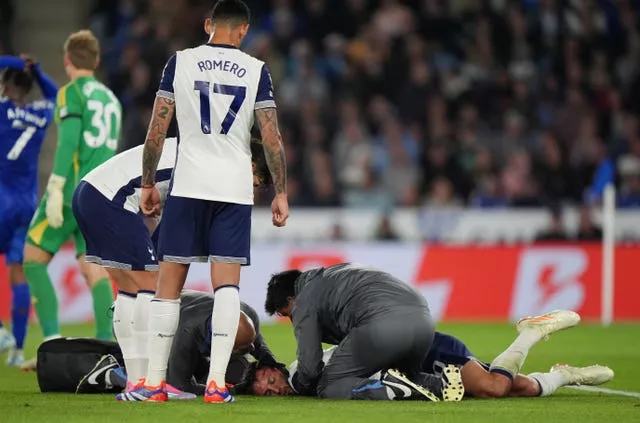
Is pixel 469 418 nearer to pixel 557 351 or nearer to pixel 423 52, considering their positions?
pixel 557 351

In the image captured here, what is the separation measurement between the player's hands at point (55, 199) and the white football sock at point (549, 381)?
364 cm

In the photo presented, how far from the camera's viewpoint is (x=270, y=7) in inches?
825

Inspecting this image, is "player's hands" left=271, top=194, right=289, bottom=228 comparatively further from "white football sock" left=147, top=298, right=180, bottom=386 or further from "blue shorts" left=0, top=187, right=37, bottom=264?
"blue shorts" left=0, top=187, right=37, bottom=264

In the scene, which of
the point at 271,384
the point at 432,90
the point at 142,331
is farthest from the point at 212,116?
the point at 432,90

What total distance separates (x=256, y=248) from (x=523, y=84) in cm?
581

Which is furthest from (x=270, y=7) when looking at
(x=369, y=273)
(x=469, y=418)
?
(x=469, y=418)

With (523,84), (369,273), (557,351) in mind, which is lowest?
(557,351)

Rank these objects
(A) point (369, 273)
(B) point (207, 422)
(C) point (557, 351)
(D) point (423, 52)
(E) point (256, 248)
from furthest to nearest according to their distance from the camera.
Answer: (D) point (423, 52), (E) point (256, 248), (C) point (557, 351), (A) point (369, 273), (B) point (207, 422)

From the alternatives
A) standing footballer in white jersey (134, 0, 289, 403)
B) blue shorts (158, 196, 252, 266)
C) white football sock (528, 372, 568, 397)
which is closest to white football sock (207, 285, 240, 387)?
standing footballer in white jersey (134, 0, 289, 403)

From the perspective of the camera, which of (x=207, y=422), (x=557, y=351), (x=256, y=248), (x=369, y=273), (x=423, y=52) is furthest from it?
(x=423, y=52)

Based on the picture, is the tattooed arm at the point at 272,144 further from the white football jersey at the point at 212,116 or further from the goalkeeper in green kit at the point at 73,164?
the goalkeeper in green kit at the point at 73,164

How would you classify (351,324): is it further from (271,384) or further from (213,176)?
(213,176)

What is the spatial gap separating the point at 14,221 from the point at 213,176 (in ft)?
12.8

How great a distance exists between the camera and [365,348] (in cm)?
769
